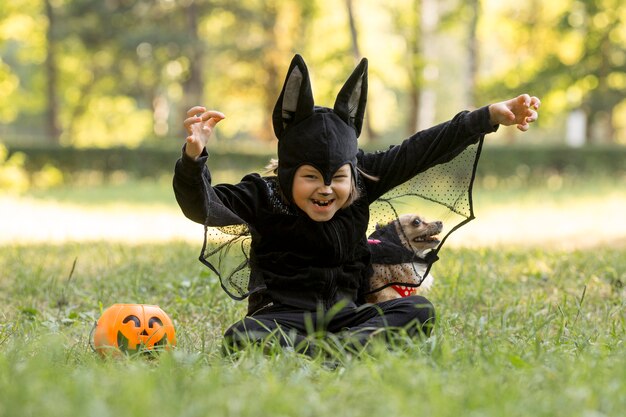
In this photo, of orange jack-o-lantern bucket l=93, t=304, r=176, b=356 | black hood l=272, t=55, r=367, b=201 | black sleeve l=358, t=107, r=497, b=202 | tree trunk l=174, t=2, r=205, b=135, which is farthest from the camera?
tree trunk l=174, t=2, r=205, b=135

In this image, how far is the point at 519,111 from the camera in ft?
12.8

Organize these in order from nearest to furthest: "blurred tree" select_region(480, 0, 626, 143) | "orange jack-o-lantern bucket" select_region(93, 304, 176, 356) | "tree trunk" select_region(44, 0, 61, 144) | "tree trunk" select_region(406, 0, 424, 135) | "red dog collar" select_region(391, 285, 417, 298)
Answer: "orange jack-o-lantern bucket" select_region(93, 304, 176, 356) → "red dog collar" select_region(391, 285, 417, 298) → "blurred tree" select_region(480, 0, 626, 143) → "tree trunk" select_region(406, 0, 424, 135) → "tree trunk" select_region(44, 0, 61, 144)

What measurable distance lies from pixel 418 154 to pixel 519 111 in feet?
1.74

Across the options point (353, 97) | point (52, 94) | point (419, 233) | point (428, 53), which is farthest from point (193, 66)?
point (353, 97)

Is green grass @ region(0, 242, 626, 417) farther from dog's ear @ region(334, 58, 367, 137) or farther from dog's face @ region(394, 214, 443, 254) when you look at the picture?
dog's ear @ region(334, 58, 367, 137)

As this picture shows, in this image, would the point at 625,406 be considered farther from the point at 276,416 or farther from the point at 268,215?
the point at 268,215

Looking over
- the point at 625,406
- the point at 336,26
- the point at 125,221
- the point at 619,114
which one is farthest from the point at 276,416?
the point at 619,114

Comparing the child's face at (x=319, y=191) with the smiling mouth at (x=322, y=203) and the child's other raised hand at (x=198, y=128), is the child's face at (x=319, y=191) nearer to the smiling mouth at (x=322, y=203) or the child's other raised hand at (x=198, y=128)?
the smiling mouth at (x=322, y=203)

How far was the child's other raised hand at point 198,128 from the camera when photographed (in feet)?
11.3

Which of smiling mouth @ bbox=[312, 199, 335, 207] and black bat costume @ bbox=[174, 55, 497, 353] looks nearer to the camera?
black bat costume @ bbox=[174, 55, 497, 353]

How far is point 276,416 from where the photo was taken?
6.84ft

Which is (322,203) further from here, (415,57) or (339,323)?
(415,57)

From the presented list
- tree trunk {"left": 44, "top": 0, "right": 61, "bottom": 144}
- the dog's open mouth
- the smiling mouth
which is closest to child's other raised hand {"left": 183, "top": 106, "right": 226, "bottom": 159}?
the smiling mouth

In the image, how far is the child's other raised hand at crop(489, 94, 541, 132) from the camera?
3863mm
